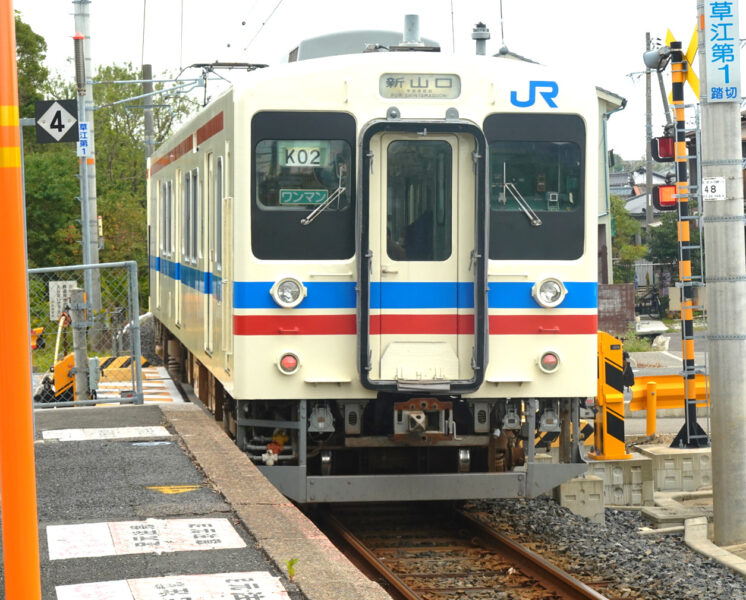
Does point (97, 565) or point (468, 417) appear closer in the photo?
point (97, 565)

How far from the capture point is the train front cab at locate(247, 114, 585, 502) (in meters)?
8.43

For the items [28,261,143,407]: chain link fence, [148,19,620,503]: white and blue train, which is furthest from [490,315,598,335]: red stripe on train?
[28,261,143,407]: chain link fence

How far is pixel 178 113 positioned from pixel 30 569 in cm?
4444

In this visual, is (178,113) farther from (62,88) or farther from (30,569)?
(30,569)

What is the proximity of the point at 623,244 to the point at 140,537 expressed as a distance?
46235 millimetres

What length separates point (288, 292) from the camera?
8492 millimetres

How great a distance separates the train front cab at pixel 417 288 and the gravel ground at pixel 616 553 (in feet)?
2.80

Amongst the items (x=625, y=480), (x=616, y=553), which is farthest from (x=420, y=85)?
(x=625, y=480)

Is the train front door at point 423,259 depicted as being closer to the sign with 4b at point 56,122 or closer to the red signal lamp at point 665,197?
the red signal lamp at point 665,197

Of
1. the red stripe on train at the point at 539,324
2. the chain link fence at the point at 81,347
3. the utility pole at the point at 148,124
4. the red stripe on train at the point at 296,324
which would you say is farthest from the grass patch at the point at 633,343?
the red stripe on train at the point at 296,324

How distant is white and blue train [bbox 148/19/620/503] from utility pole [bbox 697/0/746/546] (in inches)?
65.1

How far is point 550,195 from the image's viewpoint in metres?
8.74

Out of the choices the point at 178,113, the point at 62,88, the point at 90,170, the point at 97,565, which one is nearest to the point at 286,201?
the point at 97,565

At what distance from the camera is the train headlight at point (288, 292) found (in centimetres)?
845
